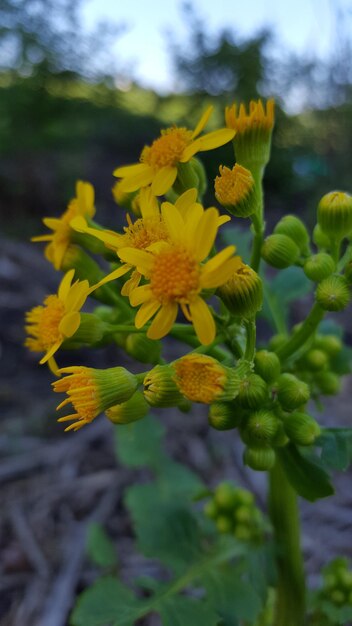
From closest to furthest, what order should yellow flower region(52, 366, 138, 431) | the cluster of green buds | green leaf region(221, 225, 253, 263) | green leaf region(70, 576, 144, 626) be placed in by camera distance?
yellow flower region(52, 366, 138, 431)
green leaf region(70, 576, 144, 626)
the cluster of green buds
green leaf region(221, 225, 253, 263)

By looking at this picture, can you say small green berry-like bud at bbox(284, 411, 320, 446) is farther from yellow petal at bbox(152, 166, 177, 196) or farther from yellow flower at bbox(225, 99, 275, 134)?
yellow flower at bbox(225, 99, 275, 134)

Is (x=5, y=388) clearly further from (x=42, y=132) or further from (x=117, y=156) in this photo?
(x=117, y=156)

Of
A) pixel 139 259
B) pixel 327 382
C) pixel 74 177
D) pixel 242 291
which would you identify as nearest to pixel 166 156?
pixel 139 259

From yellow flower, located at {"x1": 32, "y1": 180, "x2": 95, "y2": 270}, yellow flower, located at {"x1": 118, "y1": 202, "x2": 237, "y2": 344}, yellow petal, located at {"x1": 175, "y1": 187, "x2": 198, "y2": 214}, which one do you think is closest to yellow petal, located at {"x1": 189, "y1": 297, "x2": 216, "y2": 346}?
yellow flower, located at {"x1": 118, "y1": 202, "x2": 237, "y2": 344}

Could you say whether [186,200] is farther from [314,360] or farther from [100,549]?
[100,549]

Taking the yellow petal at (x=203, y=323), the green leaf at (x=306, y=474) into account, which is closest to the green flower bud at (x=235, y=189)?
the yellow petal at (x=203, y=323)

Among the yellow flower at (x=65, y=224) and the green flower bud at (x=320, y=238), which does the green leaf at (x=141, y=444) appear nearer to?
the yellow flower at (x=65, y=224)
